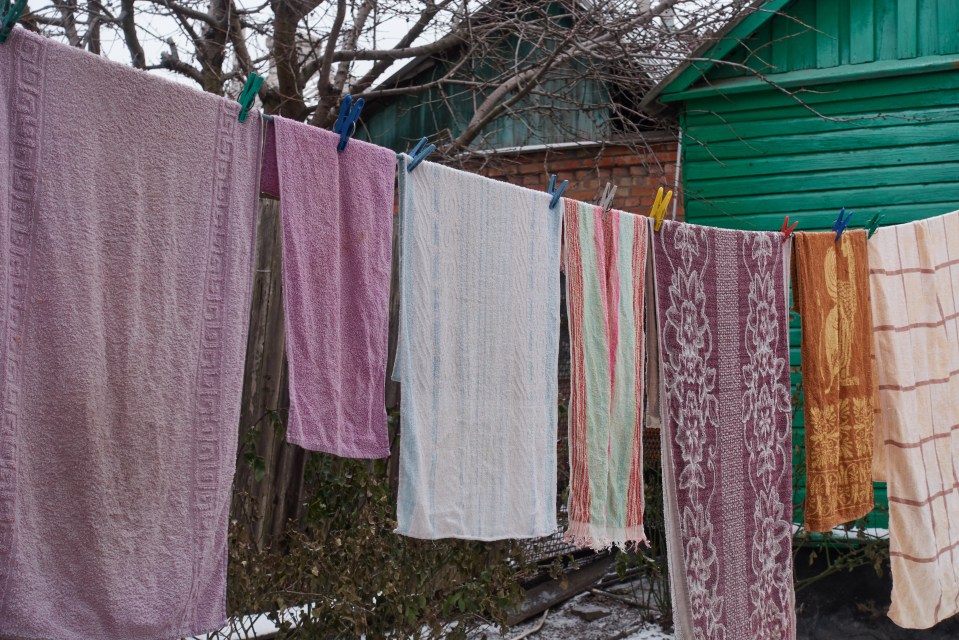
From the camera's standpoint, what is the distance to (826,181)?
456 centimetres

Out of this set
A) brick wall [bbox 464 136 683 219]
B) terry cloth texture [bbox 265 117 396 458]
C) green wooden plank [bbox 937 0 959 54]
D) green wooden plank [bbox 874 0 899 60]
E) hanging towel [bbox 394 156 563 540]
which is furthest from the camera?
brick wall [bbox 464 136 683 219]

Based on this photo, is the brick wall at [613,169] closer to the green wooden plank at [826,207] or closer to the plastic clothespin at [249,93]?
the green wooden plank at [826,207]

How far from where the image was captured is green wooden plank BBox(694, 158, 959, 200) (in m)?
4.38

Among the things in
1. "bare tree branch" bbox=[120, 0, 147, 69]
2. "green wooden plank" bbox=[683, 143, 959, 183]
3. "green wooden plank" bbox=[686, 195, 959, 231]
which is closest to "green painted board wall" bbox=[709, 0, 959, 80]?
"green wooden plank" bbox=[683, 143, 959, 183]

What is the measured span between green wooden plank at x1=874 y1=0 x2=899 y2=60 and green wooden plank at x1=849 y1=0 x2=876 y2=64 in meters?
0.02

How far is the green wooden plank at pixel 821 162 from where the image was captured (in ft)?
14.4

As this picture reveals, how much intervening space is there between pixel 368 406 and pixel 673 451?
105 centimetres

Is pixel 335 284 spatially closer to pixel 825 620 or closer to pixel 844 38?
pixel 825 620

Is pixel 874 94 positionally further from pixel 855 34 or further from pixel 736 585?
pixel 736 585

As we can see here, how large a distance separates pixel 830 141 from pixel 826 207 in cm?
34

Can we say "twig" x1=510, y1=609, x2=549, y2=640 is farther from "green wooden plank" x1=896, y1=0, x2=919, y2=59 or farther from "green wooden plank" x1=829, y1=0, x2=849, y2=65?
"green wooden plank" x1=896, y1=0, x2=919, y2=59

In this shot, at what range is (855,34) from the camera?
4.53 m

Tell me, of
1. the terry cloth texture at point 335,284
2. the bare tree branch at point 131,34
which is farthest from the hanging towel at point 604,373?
the bare tree branch at point 131,34

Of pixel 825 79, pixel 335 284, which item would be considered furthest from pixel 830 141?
pixel 335 284
